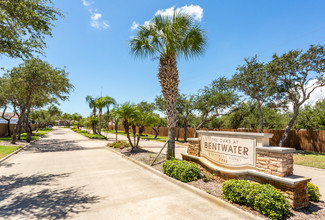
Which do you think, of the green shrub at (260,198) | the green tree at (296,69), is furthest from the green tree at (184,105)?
the green shrub at (260,198)

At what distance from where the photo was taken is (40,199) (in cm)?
514

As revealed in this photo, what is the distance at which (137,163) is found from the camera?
31.9 ft

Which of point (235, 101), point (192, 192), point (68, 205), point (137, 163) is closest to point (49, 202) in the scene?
point (68, 205)

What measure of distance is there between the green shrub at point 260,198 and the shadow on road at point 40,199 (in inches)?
145

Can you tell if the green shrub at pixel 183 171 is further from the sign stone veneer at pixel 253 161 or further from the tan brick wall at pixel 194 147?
the tan brick wall at pixel 194 147

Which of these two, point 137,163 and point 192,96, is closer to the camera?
point 137,163

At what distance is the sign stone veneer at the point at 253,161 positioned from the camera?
441 cm

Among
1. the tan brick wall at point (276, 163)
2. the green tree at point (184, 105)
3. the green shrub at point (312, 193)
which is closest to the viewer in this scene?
the tan brick wall at point (276, 163)

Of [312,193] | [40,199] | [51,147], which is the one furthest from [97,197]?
[51,147]

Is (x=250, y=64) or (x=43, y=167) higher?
(x=250, y=64)

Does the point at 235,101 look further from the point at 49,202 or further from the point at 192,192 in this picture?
the point at 49,202

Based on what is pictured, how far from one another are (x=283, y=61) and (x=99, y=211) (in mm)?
17488

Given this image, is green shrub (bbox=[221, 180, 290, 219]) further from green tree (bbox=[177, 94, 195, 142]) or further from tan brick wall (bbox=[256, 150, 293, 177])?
green tree (bbox=[177, 94, 195, 142])

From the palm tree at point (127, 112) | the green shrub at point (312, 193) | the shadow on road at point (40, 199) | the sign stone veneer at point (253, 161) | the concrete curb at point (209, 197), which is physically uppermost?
the palm tree at point (127, 112)
